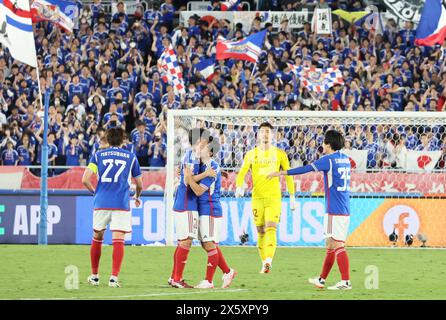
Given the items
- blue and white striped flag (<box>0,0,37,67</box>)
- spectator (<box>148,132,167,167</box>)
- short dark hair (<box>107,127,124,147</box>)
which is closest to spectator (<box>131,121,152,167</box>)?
spectator (<box>148,132,167,167</box>)

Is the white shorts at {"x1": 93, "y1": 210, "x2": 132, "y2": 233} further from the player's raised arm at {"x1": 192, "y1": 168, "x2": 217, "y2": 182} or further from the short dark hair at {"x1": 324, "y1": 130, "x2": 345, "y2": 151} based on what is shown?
the short dark hair at {"x1": 324, "y1": 130, "x2": 345, "y2": 151}

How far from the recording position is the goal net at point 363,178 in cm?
2359

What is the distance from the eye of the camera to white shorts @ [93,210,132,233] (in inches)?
591

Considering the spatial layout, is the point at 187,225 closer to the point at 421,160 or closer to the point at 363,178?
the point at 363,178

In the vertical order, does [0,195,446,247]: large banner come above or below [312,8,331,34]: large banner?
below

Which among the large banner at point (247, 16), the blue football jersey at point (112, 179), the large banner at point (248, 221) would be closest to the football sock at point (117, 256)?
the blue football jersey at point (112, 179)

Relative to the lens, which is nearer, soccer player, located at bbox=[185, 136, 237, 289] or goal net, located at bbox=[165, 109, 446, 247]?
soccer player, located at bbox=[185, 136, 237, 289]

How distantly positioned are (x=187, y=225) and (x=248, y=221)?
28.7ft

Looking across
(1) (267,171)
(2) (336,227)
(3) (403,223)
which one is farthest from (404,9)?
(2) (336,227)

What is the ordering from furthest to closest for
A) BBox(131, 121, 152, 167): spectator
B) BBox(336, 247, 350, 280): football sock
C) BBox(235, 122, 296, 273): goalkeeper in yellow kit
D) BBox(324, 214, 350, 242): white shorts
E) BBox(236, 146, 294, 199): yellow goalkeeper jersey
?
1. BBox(131, 121, 152, 167): spectator
2. BBox(236, 146, 294, 199): yellow goalkeeper jersey
3. BBox(235, 122, 296, 273): goalkeeper in yellow kit
4. BBox(324, 214, 350, 242): white shorts
5. BBox(336, 247, 350, 280): football sock

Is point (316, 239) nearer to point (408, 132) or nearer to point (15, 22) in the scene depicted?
point (408, 132)

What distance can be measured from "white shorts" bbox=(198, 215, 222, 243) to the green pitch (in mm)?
665

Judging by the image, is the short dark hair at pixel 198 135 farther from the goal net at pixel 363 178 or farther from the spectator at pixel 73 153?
the spectator at pixel 73 153
